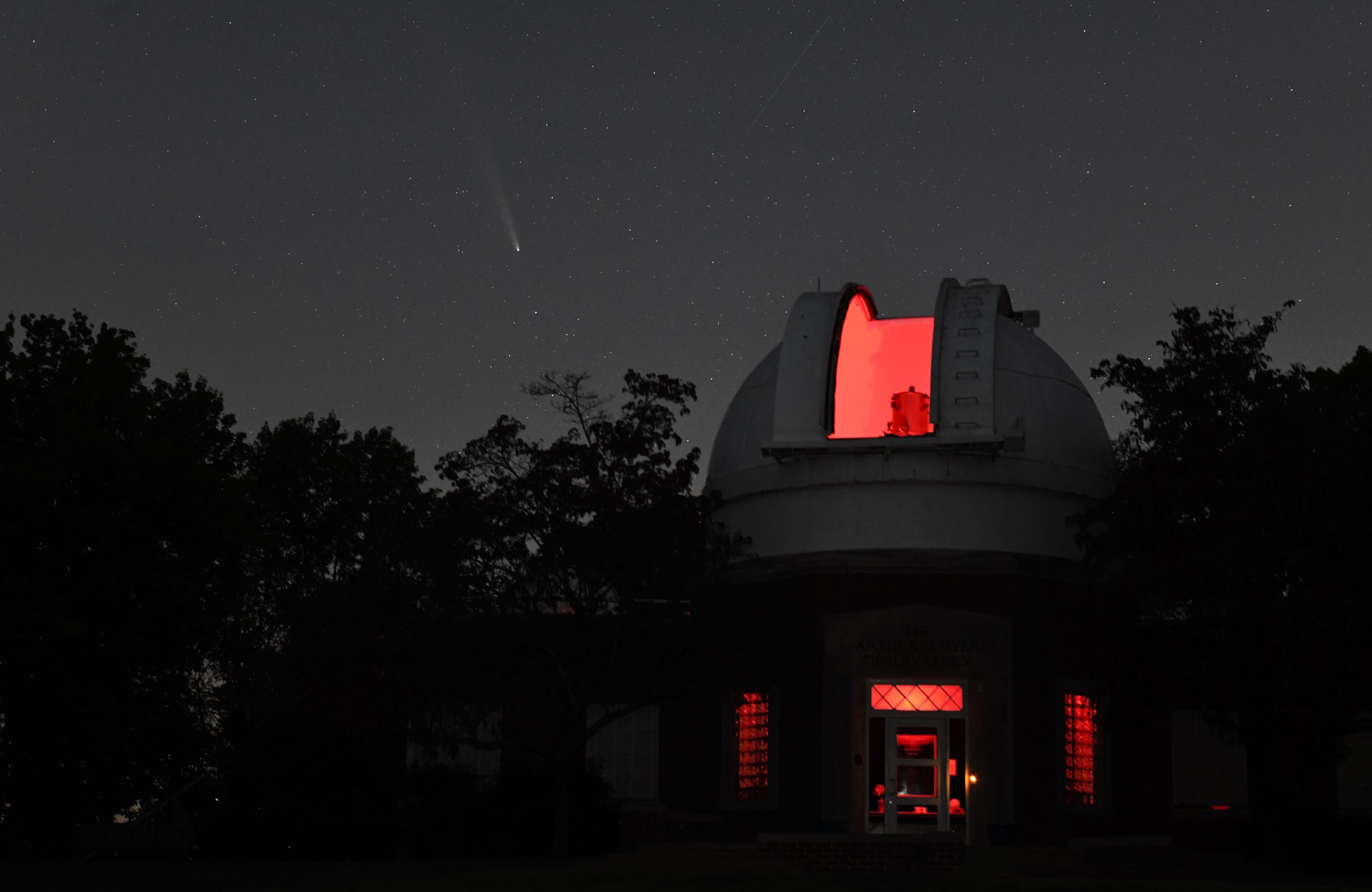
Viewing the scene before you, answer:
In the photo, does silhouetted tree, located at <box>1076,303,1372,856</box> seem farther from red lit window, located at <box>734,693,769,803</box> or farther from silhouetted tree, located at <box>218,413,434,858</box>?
silhouetted tree, located at <box>218,413,434,858</box>

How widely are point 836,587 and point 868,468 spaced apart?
2.24 meters

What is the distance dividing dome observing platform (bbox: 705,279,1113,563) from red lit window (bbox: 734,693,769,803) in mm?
2542

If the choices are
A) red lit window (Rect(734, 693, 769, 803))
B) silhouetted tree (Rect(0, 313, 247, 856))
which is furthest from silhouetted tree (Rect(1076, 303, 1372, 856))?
silhouetted tree (Rect(0, 313, 247, 856))

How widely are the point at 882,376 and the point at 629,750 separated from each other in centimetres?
810

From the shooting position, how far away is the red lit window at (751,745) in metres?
26.8

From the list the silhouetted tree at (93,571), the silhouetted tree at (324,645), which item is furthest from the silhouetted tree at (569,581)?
the silhouetted tree at (93,571)

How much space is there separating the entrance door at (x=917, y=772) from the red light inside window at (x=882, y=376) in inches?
193

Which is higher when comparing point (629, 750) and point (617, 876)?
point (629, 750)

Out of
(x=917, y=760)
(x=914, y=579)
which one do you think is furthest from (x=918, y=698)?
(x=914, y=579)

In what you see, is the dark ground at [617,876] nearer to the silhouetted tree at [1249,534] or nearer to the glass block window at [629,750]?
the silhouetted tree at [1249,534]

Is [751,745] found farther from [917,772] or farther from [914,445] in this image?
[914,445]

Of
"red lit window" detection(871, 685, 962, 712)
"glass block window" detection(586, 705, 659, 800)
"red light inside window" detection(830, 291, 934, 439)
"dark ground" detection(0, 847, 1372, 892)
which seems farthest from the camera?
"glass block window" detection(586, 705, 659, 800)

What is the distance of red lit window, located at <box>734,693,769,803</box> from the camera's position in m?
26.8

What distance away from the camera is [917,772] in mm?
25531
